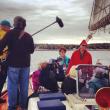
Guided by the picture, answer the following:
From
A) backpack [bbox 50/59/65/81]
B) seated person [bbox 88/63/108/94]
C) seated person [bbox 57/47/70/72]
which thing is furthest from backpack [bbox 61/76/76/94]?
seated person [bbox 57/47/70/72]

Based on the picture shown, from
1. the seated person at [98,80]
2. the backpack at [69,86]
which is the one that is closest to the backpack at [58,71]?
the backpack at [69,86]

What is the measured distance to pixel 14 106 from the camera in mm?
4523

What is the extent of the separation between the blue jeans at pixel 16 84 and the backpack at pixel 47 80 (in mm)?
595

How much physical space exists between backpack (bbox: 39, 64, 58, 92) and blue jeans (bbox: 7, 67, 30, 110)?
1.95ft

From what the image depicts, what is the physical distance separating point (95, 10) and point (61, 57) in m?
6.01

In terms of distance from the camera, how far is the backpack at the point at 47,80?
513 centimetres

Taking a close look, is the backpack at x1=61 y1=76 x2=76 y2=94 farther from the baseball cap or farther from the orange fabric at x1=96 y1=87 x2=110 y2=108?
the orange fabric at x1=96 y1=87 x2=110 y2=108

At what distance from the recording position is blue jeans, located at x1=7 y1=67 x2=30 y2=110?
439cm

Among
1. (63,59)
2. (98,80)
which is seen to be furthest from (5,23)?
(63,59)

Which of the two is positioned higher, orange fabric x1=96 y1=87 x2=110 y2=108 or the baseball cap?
the baseball cap

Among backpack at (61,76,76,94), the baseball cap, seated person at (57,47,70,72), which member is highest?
the baseball cap

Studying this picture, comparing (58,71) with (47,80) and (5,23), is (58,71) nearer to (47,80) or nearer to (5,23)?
(47,80)

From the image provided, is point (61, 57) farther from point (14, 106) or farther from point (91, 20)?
point (91, 20)

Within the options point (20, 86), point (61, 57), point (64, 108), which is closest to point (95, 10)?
point (61, 57)
